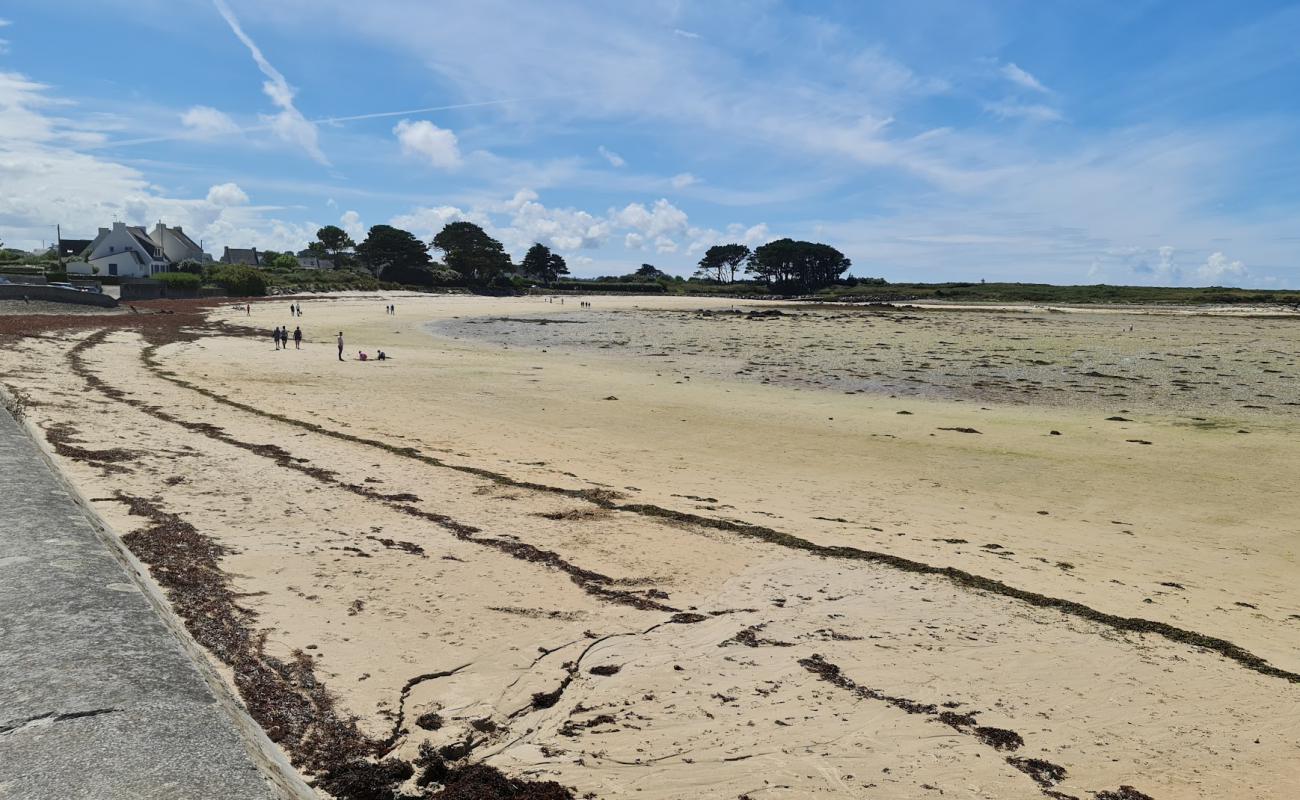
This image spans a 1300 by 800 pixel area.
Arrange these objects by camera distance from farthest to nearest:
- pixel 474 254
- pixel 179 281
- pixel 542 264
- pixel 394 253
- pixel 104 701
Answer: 1. pixel 542 264
2. pixel 474 254
3. pixel 394 253
4. pixel 179 281
5. pixel 104 701

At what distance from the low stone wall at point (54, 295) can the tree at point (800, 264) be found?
111071 mm

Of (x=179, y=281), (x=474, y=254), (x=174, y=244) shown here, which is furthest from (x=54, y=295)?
(x=474, y=254)

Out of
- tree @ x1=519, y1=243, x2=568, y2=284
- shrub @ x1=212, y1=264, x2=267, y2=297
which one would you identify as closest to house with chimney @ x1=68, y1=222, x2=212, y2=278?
shrub @ x1=212, y1=264, x2=267, y2=297

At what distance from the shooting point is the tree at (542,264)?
448 feet

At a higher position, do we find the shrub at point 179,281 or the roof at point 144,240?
the roof at point 144,240

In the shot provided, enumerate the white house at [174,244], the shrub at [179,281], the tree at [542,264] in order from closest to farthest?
1. the shrub at [179,281]
2. the white house at [174,244]
3. the tree at [542,264]

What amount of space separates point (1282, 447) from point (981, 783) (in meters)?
16.9

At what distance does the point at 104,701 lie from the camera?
3.27m

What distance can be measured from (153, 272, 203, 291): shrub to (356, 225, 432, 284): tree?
3703 centimetres

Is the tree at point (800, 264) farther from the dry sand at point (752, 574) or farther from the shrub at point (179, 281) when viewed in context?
the dry sand at point (752, 574)

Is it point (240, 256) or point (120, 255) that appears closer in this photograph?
point (120, 255)

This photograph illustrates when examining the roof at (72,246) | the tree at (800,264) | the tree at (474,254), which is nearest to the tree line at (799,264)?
the tree at (800,264)

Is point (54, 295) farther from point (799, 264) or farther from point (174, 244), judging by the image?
point (799, 264)

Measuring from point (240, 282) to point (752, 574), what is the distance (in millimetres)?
76449
